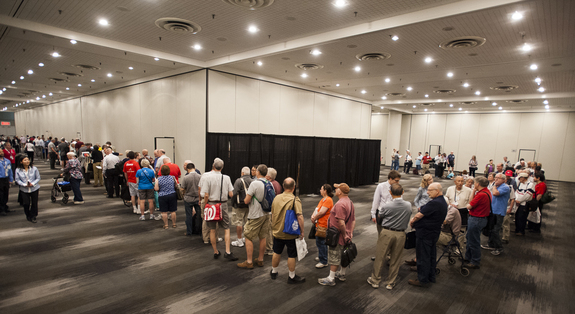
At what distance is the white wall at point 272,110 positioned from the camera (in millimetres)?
9250

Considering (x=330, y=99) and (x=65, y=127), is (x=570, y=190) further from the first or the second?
(x=65, y=127)

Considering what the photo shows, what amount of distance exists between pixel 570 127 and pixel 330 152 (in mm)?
16505

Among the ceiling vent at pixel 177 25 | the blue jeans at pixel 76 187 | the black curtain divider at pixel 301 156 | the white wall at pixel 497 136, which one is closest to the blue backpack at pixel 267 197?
the ceiling vent at pixel 177 25

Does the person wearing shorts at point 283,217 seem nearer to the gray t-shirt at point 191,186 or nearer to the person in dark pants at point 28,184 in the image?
the gray t-shirt at point 191,186

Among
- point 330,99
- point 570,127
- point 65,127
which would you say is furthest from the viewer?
point 65,127

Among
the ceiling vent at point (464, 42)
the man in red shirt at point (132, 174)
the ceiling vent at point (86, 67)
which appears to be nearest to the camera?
the ceiling vent at point (464, 42)

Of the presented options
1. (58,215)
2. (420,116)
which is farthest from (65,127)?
(420,116)

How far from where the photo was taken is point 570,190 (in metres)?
14.1

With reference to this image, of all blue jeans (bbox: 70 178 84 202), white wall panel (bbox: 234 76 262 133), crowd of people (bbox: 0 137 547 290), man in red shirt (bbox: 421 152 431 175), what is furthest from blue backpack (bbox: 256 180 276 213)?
man in red shirt (bbox: 421 152 431 175)

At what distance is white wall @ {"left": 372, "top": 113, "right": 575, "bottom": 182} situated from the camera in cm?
1720

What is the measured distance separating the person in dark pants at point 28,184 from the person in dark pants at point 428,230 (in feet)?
24.5

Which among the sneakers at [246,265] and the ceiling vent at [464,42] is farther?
the ceiling vent at [464,42]

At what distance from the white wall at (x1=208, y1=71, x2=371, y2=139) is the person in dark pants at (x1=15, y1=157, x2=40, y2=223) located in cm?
442

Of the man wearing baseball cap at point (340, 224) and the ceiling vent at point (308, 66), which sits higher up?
the ceiling vent at point (308, 66)
